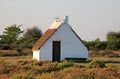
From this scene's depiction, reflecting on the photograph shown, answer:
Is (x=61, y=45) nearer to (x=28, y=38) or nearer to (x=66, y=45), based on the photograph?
(x=66, y=45)

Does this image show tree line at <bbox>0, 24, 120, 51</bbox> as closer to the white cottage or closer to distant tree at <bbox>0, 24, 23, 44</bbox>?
distant tree at <bbox>0, 24, 23, 44</bbox>

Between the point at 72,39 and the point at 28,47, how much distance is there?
2480 cm

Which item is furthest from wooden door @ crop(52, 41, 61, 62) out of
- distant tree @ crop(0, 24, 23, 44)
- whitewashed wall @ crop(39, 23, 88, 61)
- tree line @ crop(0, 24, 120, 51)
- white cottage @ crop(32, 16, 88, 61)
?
distant tree @ crop(0, 24, 23, 44)

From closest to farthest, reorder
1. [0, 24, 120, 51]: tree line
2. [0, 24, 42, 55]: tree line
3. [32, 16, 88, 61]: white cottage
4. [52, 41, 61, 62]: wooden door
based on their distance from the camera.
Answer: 1. [32, 16, 88, 61]: white cottage
2. [52, 41, 61, 62]: wooden door
3. [0, 24, 120, 51]: tree line
4. [0, 24, 42, 55]: tree line

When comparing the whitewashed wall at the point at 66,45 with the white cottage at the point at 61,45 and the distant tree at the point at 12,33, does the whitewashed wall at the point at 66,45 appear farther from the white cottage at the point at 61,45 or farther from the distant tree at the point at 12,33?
the distant tree at the point at 12,33

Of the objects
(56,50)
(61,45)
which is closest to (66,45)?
(61,45)

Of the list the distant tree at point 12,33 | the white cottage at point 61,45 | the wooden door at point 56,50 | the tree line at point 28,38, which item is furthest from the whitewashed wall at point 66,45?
the distant tree at point 12,33

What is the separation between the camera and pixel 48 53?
37.9 metres

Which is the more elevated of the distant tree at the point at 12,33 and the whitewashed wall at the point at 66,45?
the distant tree at the point at 12,33

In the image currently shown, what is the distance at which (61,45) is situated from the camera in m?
38.5

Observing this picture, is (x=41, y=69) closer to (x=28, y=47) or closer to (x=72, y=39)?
(x=72, y=39)

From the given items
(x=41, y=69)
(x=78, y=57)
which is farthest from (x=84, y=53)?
(x=41, y=69)

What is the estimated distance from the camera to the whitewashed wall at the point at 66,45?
37938 mm

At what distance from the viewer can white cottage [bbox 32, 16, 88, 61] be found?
124 ft
